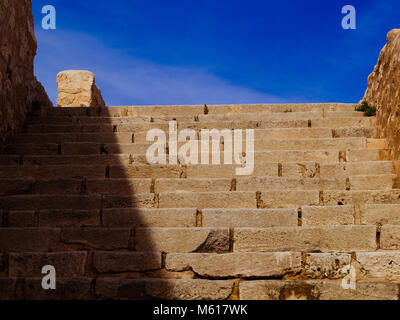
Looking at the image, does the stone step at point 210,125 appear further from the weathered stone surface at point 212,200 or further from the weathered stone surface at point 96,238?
the weathered stone surface at point 96,238

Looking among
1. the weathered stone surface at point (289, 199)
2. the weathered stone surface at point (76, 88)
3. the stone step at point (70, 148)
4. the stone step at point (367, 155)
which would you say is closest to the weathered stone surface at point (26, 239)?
the stone step at point (70, 148)

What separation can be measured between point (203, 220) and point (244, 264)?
0.71 metres

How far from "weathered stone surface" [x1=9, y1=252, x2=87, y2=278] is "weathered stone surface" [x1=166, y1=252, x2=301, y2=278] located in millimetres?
806

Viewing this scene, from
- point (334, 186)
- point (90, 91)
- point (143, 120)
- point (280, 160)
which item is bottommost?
point (334, 186)

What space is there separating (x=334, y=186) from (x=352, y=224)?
658mm

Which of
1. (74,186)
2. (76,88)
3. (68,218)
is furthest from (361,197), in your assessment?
(76,88)

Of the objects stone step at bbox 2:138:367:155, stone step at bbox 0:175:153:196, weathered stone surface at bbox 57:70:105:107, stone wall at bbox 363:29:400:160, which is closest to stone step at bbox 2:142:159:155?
stone step at bbox 2:138:367:155

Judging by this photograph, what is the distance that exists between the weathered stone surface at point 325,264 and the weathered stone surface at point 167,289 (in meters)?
0.64

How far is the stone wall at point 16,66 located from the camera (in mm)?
5773

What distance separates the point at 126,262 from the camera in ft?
11.1

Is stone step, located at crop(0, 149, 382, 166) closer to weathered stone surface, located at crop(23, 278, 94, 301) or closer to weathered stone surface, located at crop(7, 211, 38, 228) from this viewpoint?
weathered stone surface, located at crop(7, 211, 38, 228)

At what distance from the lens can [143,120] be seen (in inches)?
249
